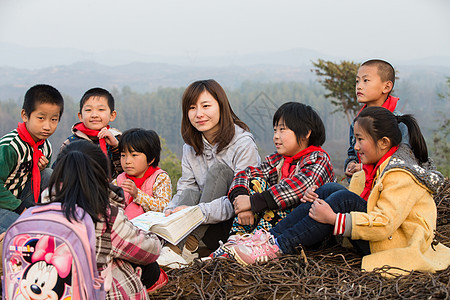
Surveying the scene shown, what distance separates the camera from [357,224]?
8.70 ft

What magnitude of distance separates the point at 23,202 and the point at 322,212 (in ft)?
8.22

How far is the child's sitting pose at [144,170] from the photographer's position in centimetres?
384

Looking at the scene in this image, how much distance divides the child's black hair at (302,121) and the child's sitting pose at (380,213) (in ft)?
1.63

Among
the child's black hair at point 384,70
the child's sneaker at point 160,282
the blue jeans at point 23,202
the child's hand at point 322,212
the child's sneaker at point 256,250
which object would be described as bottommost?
the child's sneaker at point 160,282

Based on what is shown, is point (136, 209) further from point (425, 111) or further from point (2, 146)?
point (425, 111)

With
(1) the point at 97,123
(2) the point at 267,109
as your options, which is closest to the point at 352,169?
(1) the point at 97,123

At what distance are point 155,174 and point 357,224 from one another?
200 centimetres

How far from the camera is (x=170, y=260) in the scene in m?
3.08

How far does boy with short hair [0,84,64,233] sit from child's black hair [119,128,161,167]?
24.1 inches

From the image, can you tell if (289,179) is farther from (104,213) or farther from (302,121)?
(104,213)

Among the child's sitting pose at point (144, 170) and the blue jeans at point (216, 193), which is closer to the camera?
the blue jeans at point (216, 193)

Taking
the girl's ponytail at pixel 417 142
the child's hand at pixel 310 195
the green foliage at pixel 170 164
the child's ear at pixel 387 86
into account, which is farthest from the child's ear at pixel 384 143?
the green foliage at pixel 170 164

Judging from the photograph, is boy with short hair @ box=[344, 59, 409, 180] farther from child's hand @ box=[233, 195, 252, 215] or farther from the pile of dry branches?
the pile of dry branches

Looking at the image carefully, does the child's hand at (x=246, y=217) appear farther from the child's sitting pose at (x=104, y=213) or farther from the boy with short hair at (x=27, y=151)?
the boy with short hair at (x=27, y=151)
